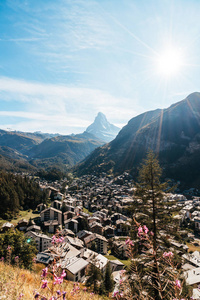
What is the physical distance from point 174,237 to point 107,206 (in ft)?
240

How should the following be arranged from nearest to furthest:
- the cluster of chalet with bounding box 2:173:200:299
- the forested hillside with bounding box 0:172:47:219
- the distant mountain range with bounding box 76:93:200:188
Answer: the cluster of chalet with bounding box 2:173:200:299, the forested hillside with bounding box 0:172:47:219, the distant mountain range with bounding box 76:93:200:188

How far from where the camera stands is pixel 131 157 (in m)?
181

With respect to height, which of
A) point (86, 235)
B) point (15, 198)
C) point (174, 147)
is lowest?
point (86, 235)

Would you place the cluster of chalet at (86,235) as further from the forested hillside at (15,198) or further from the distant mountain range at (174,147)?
the distant mountain range at (174,147)

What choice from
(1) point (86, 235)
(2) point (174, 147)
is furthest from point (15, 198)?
(2) point (174, 147)

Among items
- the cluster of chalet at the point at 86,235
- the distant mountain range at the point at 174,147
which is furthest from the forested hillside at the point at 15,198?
the distant mountain range at the point at 174,147

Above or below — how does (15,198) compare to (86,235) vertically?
above

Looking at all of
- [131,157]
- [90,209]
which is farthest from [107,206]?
[131,157]

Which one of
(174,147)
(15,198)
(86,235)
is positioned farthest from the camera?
(174,147)

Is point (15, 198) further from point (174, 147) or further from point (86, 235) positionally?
point (174, 147)

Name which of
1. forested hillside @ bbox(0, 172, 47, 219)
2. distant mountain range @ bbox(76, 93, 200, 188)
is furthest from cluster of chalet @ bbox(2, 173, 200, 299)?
distant mountain range @ bbox(76, 93, 200, 188)

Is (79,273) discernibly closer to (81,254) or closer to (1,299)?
(81,254)

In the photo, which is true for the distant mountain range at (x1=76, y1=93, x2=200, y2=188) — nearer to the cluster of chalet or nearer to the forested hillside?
the cluster of chalet

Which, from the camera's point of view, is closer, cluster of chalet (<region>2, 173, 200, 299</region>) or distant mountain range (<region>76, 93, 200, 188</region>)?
cluster of chalet (<region>2, 173, 200, 299</region>)
